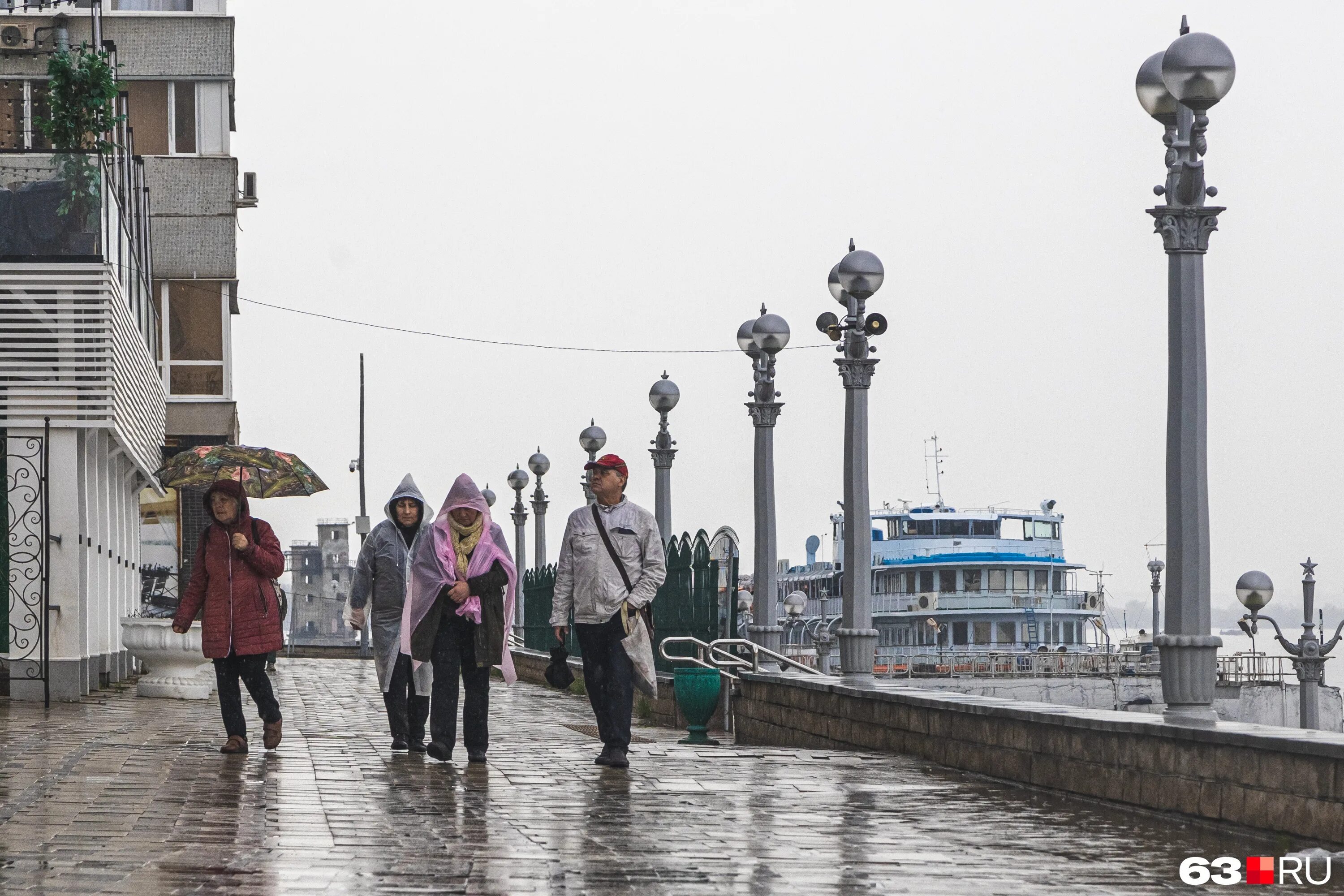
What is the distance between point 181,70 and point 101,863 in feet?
103

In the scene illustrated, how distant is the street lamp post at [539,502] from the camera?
116 ft

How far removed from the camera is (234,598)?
11602 millimetres

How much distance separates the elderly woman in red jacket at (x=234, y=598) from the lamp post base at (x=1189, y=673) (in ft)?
16.7

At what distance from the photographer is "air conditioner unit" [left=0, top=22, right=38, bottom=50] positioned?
3531 centimetres

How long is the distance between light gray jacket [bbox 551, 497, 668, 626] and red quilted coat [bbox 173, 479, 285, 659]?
5.61 ft

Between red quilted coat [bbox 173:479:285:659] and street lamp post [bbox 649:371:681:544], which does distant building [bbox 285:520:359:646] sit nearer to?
street lamp post [bbox 649:371:681:544]

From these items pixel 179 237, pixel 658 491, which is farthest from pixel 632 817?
pixel 179 237

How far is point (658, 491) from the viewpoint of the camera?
24.5 m

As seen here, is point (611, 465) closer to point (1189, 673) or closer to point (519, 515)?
point (1189, 673)

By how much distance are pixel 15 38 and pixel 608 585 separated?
1107 inches

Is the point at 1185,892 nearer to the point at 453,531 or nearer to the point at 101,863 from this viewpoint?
the point at 101,863

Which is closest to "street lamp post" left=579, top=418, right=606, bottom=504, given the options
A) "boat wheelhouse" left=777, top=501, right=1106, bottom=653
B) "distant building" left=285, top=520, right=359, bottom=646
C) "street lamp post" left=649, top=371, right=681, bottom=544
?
"street lamp post" left=649, top=371, right=681, bottom=544

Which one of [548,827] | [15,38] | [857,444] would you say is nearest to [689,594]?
[857,444]

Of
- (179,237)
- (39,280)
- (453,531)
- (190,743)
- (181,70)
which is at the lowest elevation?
(190,743)
